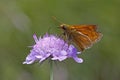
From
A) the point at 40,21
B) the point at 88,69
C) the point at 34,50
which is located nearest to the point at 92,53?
the point at 88,69

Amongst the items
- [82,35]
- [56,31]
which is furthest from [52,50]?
[56,31]

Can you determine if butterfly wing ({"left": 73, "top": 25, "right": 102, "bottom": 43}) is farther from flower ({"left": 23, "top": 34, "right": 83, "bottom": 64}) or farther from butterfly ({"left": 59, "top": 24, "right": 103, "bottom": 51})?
flower ({"left": 23, "top": 34, "right": 83, "bottom": 64})

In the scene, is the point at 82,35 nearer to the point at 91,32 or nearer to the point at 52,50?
the point at 91,32

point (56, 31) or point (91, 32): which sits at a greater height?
point (56, 31)

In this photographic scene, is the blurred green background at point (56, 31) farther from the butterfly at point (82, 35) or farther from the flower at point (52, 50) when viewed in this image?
the butterfly at point (82, 35)

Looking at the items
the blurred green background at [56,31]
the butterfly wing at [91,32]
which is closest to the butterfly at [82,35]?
the butterfly wing at [91,32]

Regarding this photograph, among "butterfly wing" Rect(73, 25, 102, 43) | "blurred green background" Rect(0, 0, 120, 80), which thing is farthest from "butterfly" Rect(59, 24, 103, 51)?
"blurred green background" Rect(0, 0, 120, 80)
